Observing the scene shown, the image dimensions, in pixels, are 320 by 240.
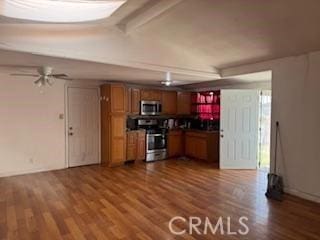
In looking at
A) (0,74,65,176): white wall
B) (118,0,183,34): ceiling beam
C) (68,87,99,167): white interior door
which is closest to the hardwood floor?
(0,74,65,176): white wall

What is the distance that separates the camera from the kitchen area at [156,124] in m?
6.60

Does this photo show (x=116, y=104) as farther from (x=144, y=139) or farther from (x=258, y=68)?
(x=258, y=68)

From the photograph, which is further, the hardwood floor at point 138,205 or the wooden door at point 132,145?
the wooden door at point 132,145

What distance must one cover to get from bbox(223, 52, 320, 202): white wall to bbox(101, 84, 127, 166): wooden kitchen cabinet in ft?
11.9

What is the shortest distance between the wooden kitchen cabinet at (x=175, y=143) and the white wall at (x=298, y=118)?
3354 mm

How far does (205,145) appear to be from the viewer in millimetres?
7039

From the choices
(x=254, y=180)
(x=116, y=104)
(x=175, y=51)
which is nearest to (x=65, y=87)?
(x=116, y=104)

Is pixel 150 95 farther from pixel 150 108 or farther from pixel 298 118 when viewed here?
pixel 298 118

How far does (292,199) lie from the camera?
13.9 ft

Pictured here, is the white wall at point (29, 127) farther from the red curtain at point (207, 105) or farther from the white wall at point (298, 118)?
the white wall at point (298, 118)

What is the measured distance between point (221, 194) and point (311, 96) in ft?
7.40

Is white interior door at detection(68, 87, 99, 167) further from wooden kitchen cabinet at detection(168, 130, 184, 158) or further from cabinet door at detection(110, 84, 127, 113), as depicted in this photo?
wooden kitchen cabinet at detection(168, 130, 184, 158)

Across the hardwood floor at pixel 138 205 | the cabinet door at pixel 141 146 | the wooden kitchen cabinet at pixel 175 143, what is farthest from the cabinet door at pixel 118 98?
the wooden kitchen cabinet at pixel 175 143

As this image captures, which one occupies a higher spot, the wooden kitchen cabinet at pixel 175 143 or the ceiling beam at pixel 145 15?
the ceiling beam at pixel 145 15
